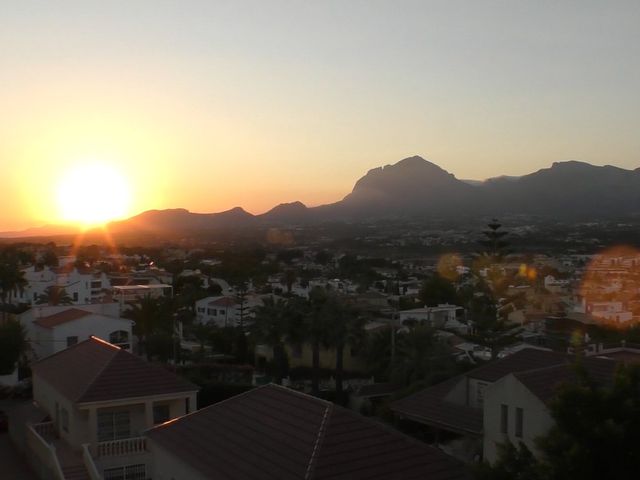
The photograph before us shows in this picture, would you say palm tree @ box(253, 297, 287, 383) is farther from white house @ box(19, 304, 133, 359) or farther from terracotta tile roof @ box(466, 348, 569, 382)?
terracotta tile roof @ box(466, 348, 569, 382)

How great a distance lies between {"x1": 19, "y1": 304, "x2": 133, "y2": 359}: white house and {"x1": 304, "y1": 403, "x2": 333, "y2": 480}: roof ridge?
25558 millimetres

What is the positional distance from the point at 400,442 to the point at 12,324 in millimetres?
26489

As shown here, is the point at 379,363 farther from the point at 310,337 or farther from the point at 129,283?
the point at 129,283

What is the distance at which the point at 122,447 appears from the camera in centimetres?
1891

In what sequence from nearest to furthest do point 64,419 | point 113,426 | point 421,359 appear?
point 113,426, point 64,419, point 421,359

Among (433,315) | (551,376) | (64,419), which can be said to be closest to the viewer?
(551,376)

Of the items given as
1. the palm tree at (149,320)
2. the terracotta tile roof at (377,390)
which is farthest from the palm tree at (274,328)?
the palm tree at (149,320)

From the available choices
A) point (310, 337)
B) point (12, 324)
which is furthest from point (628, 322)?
point (12, 324)

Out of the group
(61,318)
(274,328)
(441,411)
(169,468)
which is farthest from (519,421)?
(61,318)

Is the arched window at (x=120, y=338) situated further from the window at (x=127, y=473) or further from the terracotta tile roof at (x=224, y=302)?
the terracotta tile roof at (x=224, y=302)

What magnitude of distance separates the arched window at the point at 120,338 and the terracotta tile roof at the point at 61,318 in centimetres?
161

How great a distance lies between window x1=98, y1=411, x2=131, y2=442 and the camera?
19.6m

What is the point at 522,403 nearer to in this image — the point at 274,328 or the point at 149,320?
the point at 274,328

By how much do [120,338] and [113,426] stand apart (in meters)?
17.7
